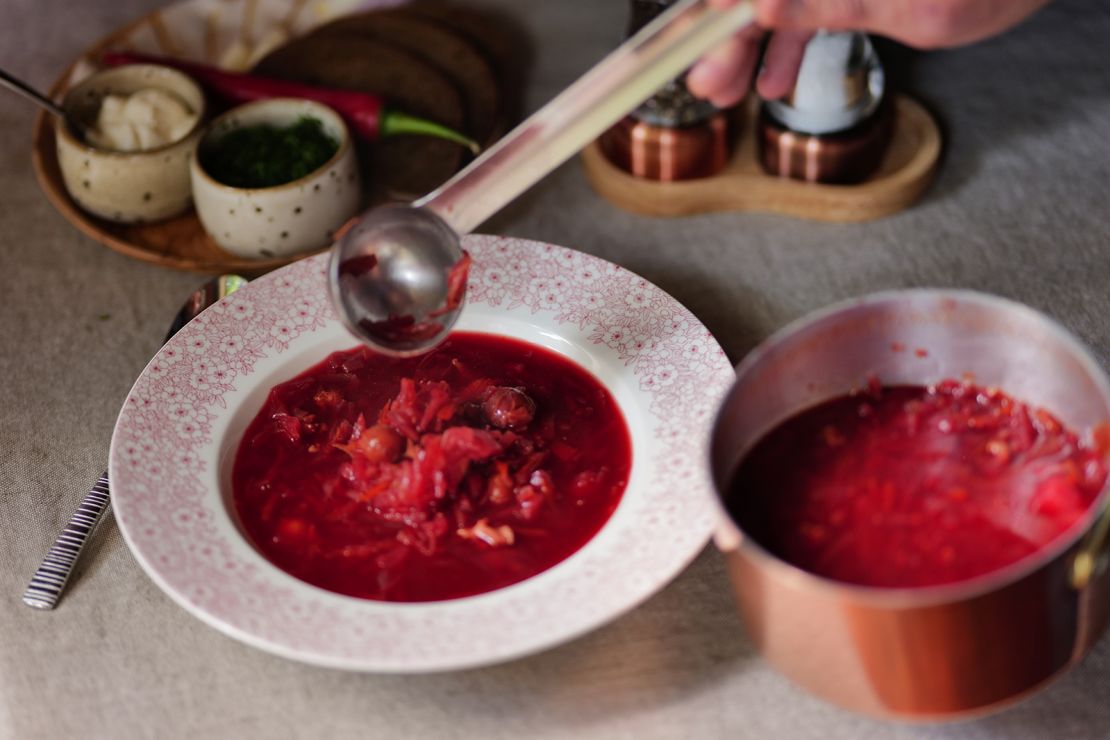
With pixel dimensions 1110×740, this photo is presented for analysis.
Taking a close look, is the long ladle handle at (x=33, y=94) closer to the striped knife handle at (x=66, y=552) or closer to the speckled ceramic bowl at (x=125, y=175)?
the speckled ceramic bowl at (x=125, y=175)

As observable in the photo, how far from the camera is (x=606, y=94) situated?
61.5 inches

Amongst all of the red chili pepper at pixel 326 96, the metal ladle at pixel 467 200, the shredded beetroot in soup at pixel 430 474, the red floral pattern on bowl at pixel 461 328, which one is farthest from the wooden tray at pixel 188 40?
the metal ladle at pixel 467 200

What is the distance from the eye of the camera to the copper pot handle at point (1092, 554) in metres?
1.20

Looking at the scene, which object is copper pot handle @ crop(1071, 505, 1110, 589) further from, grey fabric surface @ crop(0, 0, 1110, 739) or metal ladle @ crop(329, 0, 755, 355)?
metal ladle @ crop(329, 0, 755, 355)

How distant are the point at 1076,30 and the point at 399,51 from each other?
1524 millimetres

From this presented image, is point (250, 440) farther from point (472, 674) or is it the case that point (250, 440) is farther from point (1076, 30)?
point (1076, 30)

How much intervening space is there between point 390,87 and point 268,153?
390 millimetres

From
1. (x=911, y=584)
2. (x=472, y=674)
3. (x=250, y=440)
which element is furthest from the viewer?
(x=250, y=440)

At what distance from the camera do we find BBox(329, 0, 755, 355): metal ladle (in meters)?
1.54

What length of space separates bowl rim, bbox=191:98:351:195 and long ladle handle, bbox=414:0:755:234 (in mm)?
605

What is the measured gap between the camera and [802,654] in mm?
1298

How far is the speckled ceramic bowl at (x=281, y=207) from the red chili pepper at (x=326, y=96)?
168 mm

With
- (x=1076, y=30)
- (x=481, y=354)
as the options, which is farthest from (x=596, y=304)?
(x=1076, y=30)

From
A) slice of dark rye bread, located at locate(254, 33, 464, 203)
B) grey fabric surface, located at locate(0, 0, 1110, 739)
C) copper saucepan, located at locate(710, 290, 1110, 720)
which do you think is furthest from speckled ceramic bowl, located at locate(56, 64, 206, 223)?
copper saucepan, located at locate(710, 290, 1110, 720)
